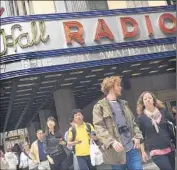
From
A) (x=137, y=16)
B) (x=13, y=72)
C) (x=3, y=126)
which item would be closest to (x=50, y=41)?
(x=13, y=72)

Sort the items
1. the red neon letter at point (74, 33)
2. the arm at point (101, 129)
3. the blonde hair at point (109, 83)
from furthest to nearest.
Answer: the red neon letter at point (74, 33) → the blonde hair at point (109, 83) → the arm at point (101, 129)

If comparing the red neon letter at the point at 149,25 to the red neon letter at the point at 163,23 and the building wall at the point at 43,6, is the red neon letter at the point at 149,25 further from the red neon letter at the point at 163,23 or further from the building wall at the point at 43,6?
the building wall at the point at 43,6

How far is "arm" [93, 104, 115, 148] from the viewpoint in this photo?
20.8 feet

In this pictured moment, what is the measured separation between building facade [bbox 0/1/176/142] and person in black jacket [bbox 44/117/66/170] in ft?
6.00

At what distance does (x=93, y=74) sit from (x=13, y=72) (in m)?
3.74

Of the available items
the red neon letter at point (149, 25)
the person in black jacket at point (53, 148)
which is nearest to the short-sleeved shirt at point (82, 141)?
the person in black jacket at point (53, 148)

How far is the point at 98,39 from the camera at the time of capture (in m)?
12.4

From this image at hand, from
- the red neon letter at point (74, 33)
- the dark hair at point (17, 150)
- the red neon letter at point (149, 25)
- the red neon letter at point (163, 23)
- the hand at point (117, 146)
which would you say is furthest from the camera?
the red neon letter at point (163, 23)

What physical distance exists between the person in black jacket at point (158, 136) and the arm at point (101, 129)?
710 millimetres

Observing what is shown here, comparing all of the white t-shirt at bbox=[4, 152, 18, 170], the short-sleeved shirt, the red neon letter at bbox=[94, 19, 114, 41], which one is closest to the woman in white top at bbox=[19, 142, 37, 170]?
the white t-shirt at bbox=[4, 152, 18, 170]

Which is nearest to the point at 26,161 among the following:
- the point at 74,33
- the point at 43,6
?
the point at 74,33

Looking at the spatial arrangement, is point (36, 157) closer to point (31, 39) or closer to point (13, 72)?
point (13, 72)

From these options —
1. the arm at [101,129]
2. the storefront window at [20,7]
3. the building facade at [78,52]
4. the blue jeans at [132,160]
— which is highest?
the storefront window at [20,7]

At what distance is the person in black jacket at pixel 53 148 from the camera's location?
9719 millimetres
